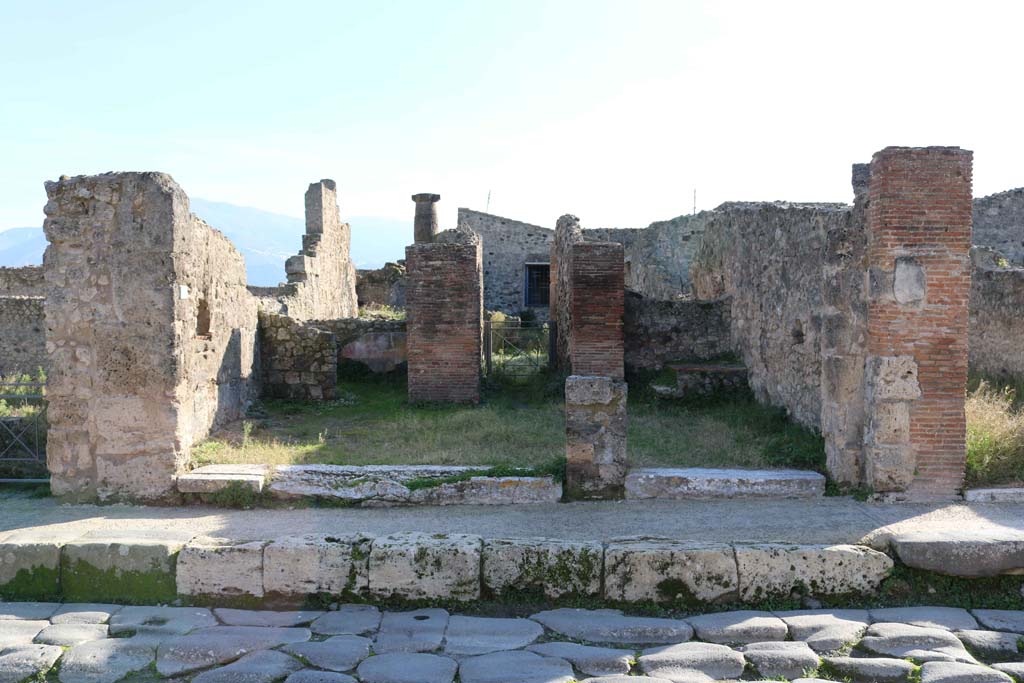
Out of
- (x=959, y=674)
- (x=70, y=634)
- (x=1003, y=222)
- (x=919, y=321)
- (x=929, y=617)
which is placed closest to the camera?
(x=959, y=674)

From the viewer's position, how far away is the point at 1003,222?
19500 mm

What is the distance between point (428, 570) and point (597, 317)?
622 cm

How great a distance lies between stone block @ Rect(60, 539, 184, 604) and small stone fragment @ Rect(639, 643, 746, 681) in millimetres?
3268

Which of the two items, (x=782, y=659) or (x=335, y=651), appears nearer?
(x=782, y=659)

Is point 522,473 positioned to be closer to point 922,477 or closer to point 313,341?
point 922,477

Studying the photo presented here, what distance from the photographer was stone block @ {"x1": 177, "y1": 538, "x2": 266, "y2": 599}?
5.46m

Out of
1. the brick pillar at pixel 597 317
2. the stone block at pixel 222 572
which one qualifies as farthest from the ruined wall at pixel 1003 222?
the stone block at pixel 222 572

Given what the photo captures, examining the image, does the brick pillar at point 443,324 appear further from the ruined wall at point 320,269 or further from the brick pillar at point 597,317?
the ruined wall at point 320,269

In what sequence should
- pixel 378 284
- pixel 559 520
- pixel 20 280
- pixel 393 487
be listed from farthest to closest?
pixel 378 284 → pixel 20 280 → pixel 393 487 → pixel 559 520

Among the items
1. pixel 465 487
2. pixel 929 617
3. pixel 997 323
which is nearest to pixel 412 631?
pixel 465 487

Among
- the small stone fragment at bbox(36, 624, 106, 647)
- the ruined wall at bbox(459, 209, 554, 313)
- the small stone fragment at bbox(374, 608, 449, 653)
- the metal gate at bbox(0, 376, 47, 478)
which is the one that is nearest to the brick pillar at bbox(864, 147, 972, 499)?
the small stone fragment at bbox(374, 608, 449, 653)

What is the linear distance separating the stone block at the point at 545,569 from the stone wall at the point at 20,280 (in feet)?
61.5

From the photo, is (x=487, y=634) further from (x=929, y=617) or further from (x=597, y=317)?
(x=597, y=317)

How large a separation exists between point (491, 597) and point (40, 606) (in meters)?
3.04
